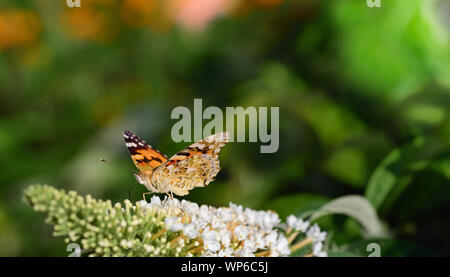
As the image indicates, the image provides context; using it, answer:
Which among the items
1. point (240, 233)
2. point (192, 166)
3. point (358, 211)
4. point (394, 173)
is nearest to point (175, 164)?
point (192, 166)

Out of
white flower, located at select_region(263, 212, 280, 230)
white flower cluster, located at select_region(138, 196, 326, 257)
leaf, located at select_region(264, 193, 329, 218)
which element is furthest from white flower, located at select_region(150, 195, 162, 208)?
leaf, located at select_region(264, 193, 329, 218)

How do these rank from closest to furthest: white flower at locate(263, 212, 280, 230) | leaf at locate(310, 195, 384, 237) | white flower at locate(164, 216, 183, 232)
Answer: white flower at locate(164, 216, 183, 232) → white flower at locate(263, 212, 280, 230) → leaf at locate(310, 195, 384, 237)

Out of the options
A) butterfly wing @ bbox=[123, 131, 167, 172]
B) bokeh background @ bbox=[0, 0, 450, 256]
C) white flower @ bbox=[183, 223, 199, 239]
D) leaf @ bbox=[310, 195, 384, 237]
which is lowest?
white flower @ bbox=[183, 223, 199, 239]

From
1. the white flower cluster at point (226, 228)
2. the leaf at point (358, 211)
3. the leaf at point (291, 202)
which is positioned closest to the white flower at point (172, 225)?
the white flower cluster at point (226, 228)

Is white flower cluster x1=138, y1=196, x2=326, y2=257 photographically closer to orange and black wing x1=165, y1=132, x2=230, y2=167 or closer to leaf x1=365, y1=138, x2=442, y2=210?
orange and black wing x1=165, y1=132, x2=230, y2=167

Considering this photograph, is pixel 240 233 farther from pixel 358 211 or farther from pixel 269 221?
pixel 358 211

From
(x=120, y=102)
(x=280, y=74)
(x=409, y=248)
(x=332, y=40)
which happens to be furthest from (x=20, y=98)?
(x=409, y=248)

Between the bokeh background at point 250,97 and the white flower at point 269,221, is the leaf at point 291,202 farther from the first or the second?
the white flower at point 269,221

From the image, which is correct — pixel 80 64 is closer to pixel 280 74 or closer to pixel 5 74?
pixel 5 74
